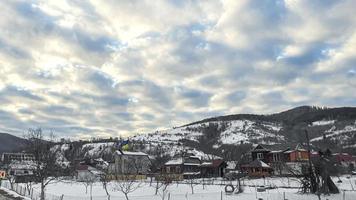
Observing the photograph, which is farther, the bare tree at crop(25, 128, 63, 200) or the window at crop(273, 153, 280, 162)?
the window at crop(273, 153, 280, 162)

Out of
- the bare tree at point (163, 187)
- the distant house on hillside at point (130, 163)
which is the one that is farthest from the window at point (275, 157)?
the bare tree at point (163, 187)

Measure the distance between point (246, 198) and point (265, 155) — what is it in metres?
85.5

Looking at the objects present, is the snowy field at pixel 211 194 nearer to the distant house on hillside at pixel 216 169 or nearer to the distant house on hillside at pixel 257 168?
the distant house on hillside at pixel 257 168

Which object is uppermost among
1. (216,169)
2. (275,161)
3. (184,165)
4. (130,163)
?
(275,161)

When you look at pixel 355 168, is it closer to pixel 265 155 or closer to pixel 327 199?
pixel 265 155

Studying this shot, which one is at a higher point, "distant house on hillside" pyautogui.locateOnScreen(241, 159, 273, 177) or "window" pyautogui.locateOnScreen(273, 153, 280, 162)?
"window" pyautogui.locateOnScreen(273, 153, 280, 162)

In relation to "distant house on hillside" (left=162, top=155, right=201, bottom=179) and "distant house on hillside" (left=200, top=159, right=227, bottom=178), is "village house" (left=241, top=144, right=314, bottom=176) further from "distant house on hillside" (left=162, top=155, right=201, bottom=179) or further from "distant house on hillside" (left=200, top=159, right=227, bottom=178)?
→ "distant house on hillside" (left=162, top=155, right=201, bottom=179)

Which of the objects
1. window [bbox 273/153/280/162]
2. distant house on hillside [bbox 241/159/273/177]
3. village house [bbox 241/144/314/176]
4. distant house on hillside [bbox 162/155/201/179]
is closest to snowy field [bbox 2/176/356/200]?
village house [bbox 241/144/314/176]

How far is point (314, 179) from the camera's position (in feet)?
155

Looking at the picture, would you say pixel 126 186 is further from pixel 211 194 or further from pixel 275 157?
pixel 275 157

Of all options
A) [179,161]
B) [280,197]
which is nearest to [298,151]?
[179,161]

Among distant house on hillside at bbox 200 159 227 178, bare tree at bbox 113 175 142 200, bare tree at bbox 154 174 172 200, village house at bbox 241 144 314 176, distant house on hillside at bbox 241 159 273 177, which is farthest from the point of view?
distant house on hillside at bbox 200 159 227 178

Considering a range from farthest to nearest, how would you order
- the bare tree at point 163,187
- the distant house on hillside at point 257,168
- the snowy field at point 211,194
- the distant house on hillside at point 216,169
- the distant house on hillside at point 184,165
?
1. the distant house on hillside at point 184,165
2. the distant house on hillside at point 216,169
3. the distant house on hillside at point 257,168
4. the bare tree at point 163,187
5. the snowy field at point 211,194

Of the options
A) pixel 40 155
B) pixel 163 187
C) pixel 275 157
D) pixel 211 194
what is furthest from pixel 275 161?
pixel 40 155
